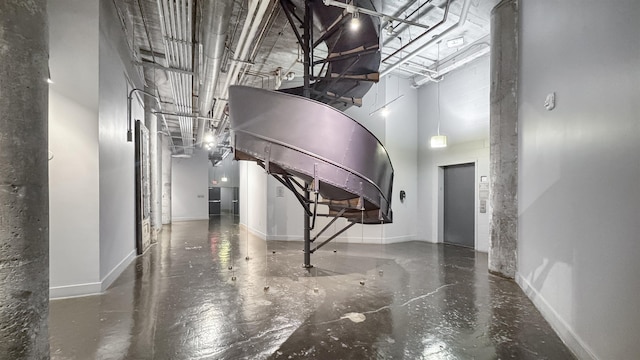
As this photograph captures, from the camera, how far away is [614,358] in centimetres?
176

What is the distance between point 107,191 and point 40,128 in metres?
2.94

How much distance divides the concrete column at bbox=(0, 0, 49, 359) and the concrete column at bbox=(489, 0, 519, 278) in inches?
191

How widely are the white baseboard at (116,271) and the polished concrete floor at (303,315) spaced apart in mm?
82

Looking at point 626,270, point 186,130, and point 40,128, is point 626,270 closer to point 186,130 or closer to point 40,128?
point 40,128

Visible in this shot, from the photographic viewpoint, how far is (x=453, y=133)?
660cm

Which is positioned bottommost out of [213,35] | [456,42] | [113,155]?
[113,155]

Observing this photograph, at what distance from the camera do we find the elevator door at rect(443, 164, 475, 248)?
6.48 metres

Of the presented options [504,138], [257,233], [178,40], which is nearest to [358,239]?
[257,233]

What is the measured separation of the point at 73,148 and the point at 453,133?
6.87m

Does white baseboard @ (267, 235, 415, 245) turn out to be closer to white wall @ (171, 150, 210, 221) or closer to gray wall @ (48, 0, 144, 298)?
gray wall @ (48, 0, 144, 298)

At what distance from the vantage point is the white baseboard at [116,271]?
3.62 metres

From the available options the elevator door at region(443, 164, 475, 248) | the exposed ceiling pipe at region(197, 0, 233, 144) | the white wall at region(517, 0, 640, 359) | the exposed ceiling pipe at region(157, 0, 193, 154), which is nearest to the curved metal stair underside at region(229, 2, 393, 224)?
the exposed ceiling pipe at region(197, 0, 233, 144)

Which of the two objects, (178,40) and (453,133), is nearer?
(178,40)

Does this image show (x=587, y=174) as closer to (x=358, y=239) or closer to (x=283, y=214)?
(x=358, y=239)
